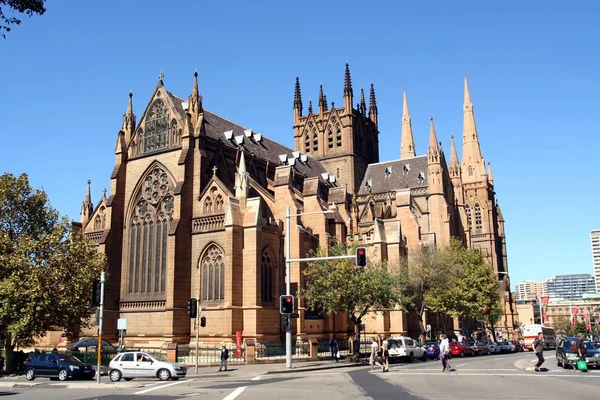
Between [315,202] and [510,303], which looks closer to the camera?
[315,202]

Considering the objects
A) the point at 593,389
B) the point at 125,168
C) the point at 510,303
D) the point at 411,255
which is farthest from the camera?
the point at 510,303

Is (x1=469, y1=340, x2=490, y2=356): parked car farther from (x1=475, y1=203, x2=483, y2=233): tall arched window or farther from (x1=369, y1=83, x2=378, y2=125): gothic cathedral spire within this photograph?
(x1=475, y1=203, x2=483, y2=233): tall arched window

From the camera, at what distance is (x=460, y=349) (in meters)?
46.0

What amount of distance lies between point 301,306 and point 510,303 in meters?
67.3

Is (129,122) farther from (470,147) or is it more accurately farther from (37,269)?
(470,147)

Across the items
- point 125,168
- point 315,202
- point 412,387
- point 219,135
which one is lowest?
point 412,387

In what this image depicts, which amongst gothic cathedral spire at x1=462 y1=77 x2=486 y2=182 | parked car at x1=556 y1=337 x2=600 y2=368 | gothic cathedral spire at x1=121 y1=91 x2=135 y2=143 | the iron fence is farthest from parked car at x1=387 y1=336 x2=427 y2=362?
gothic cathedral spire at x1=462 y1=77 x2=486 y2=182

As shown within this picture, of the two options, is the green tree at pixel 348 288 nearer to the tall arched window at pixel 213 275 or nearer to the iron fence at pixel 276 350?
the iron fence at pixel 276 350

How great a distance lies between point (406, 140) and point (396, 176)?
29817mm

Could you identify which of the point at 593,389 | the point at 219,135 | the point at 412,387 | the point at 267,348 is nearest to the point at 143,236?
the point at 219,135

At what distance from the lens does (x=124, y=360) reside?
2683cm

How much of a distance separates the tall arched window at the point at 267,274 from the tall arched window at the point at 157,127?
12.4 m

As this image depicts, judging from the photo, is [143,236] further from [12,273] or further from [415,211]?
[415,211]

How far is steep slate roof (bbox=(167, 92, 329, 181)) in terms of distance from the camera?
49.8 metres
